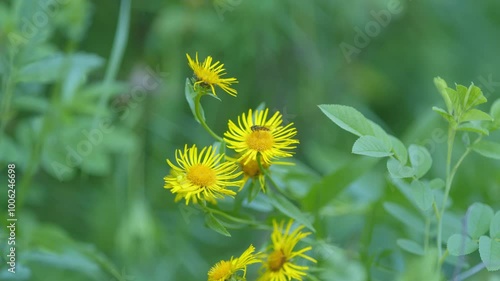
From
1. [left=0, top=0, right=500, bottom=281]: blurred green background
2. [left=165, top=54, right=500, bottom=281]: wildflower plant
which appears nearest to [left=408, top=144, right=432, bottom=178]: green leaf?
[left=165, top=54, right=500, bottom=281]: wildflower plant

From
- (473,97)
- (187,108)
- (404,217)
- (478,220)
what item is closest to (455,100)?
(473,97)

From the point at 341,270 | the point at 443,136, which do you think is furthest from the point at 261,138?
the point at 443,136

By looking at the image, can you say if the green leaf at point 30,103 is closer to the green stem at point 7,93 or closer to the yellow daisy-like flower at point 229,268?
the green stem at point 7,93

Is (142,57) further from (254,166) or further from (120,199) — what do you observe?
(254,166)

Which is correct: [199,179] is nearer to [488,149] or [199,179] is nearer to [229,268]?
[229,268]

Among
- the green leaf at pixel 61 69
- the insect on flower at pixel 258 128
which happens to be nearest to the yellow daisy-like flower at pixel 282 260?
the insect on flower at pixel 258 128
